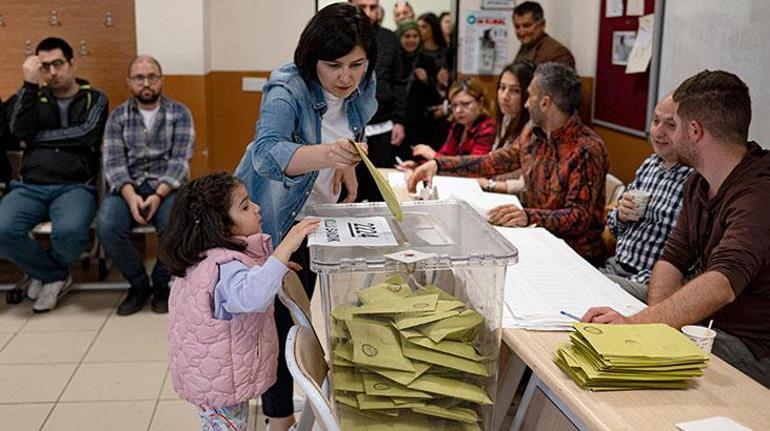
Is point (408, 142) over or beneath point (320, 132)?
beneath

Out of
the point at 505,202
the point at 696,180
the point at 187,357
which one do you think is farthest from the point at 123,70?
the point at 696,180

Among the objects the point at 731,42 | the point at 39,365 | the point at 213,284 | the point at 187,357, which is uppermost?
the point at 731,42

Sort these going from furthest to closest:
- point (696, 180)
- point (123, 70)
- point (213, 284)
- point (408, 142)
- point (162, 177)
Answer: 1. point (408, 142)
2. point (123, 70)
3. point (162, 177)
4. point (696, 180)
5. point (213, 284)

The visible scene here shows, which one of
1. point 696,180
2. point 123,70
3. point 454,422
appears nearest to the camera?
point 454,422

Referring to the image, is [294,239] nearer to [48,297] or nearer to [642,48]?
[48,297]

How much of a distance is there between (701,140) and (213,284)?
4.51 ft

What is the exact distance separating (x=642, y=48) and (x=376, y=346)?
3.12 m

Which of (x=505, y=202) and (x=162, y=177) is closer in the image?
(x=505, y=202)

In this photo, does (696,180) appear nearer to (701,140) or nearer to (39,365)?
(701,140)

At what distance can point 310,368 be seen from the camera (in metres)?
1.74

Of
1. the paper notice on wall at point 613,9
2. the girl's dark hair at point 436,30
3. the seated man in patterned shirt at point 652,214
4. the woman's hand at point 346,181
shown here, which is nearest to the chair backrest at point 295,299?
the woman's hand at point 346,181

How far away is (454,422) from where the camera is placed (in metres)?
1.76

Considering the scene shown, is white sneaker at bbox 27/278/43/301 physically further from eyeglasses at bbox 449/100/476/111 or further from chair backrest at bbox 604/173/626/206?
chair backrest at bbox 604/173/626/206

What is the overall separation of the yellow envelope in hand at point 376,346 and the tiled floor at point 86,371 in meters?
1.47
